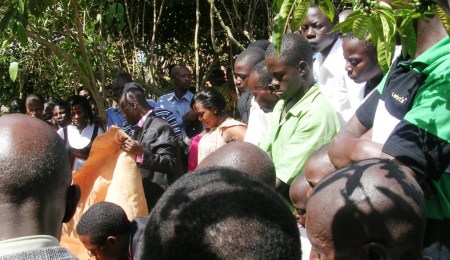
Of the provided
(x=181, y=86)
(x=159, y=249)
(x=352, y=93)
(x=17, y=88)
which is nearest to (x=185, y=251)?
(x=159, y=249)

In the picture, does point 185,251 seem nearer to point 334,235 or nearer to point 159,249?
point 159,249

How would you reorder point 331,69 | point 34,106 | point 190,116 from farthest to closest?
point 34,106 → point 190,116 → point 331,69

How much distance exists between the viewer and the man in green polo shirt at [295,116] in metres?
3.42

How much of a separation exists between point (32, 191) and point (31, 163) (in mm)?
86

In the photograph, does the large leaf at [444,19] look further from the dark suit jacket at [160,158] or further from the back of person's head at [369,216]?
the dark suit jacket at [160,158]

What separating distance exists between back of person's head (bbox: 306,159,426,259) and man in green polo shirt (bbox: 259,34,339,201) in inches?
55.4

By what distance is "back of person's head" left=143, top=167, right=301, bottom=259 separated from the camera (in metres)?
1.25

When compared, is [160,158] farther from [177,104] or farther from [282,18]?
[282,18]

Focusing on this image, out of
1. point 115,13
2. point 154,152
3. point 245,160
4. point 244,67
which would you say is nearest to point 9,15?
point 115,13

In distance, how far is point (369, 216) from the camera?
185cm

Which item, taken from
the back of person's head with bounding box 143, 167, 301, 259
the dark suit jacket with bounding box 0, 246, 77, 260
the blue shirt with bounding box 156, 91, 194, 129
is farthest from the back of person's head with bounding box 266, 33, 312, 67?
the blue shirt with bounding box 156, 91, 194, 129

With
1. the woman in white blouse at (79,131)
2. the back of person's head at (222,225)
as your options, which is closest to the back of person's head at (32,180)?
the back of person's head at (222,225)

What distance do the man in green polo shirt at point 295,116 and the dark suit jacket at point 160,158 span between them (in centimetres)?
132

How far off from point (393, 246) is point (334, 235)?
168mm
